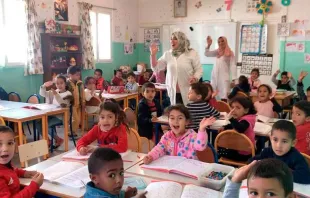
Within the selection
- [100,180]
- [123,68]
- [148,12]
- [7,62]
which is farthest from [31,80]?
[100,180]

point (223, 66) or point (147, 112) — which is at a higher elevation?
point (223, 66)

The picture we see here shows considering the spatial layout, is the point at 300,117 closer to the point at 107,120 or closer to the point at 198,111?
the point at 198,111

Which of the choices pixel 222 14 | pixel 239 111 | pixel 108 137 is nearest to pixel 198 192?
pixel 108 137

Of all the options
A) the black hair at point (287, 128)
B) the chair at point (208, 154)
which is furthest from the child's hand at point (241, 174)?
the chair at point (208, 154)

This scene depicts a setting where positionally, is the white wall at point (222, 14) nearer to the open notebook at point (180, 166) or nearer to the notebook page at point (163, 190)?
the open notebook at point (180, 166)

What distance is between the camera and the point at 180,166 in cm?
202

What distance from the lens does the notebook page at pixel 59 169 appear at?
1.88 meters

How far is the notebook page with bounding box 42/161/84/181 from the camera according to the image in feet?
6.18

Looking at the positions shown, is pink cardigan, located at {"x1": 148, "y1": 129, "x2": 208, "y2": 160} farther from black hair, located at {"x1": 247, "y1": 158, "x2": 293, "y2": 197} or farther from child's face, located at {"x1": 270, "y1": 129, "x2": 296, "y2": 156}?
black hair, located at {"x1": 247, "y1": 158, "x2": 293, "y2": 197}

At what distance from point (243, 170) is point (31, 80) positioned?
5965 millimetres

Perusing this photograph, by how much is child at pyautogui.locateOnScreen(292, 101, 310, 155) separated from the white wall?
5.36 m

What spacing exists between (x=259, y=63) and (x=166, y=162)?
6666mm

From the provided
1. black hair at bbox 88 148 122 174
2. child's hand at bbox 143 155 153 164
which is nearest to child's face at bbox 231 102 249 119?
child's hand at bbox 143 155 153 164

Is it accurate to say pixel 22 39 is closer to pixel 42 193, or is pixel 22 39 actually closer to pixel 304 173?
pixel 42 193
